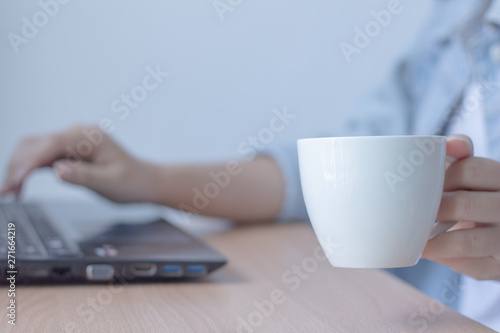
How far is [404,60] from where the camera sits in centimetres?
97

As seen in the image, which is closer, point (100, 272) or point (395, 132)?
point (100, 272)

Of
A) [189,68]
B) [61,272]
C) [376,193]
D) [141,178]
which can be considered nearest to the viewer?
[376,193]

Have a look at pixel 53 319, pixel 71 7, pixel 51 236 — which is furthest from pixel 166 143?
pixel 53 319

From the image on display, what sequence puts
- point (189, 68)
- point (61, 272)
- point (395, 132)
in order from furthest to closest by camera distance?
point (189, 68), point (395, 132), point (61, 272)

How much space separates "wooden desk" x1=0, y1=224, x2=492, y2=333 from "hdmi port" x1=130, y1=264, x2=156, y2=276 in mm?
13

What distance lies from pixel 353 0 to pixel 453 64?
2.30 ft

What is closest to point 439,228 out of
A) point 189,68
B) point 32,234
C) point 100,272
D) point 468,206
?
point 468,206

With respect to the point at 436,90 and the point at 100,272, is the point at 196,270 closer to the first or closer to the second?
the point at 100,272

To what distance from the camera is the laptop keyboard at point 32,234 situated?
449 mm

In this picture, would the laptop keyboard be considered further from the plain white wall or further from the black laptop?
the plain white wall

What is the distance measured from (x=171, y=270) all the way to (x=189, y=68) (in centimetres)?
106

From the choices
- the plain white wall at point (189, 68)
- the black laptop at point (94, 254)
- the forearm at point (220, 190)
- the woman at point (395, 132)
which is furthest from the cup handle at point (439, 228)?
the plain white wall at point (189, 68)

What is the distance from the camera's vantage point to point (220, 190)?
83 cm

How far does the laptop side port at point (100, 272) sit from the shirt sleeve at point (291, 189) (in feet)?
1.47
